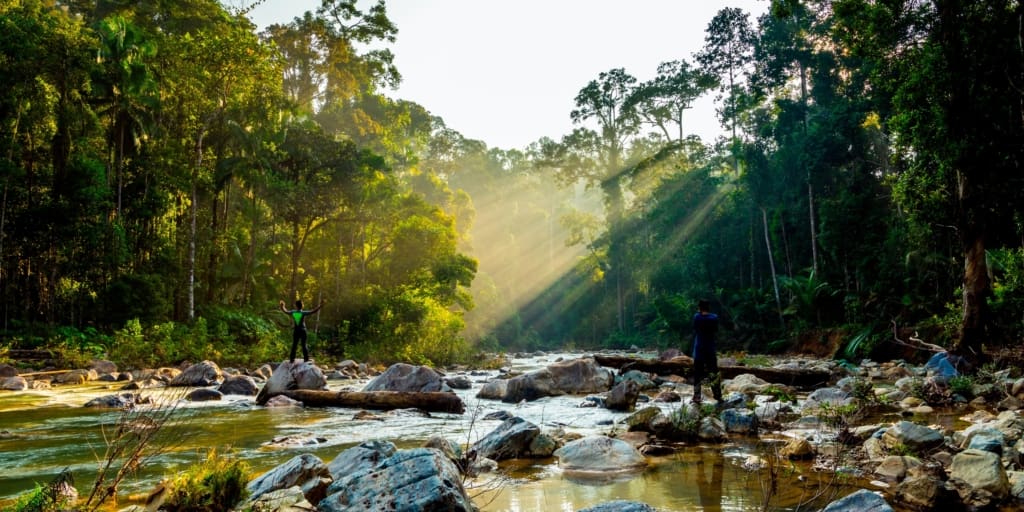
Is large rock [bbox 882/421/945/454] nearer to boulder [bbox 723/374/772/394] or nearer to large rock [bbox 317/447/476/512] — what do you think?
large rock [bbox 317/447/476/512]

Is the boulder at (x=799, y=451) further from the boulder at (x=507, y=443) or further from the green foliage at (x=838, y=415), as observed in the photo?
the boulder at (x=507, y=443)

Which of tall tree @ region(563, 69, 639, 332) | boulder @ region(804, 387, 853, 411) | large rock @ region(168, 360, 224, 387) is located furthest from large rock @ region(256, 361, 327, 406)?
tall tree @ region(563, 69, 639, 332)

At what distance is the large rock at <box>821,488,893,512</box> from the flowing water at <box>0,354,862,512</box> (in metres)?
0.11

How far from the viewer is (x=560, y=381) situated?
12602 millimetres

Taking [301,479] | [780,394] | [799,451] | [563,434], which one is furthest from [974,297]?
[301,479]

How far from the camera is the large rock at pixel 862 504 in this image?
3498 mm

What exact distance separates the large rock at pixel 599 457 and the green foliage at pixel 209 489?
2.85 meters

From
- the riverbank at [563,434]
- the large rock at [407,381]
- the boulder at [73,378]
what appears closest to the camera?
the riverbank at [563,434]

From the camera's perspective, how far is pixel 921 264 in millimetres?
20656

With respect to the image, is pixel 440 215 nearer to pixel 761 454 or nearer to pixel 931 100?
pixel 931 100

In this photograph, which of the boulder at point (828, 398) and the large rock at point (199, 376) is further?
the large rock at point (199, 376)

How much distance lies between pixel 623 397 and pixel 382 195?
62.4ft

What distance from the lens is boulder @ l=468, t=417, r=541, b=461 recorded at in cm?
597

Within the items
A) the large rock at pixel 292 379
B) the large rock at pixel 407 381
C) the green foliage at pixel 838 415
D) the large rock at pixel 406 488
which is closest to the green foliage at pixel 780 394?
the green foliage at pixel 838 415
